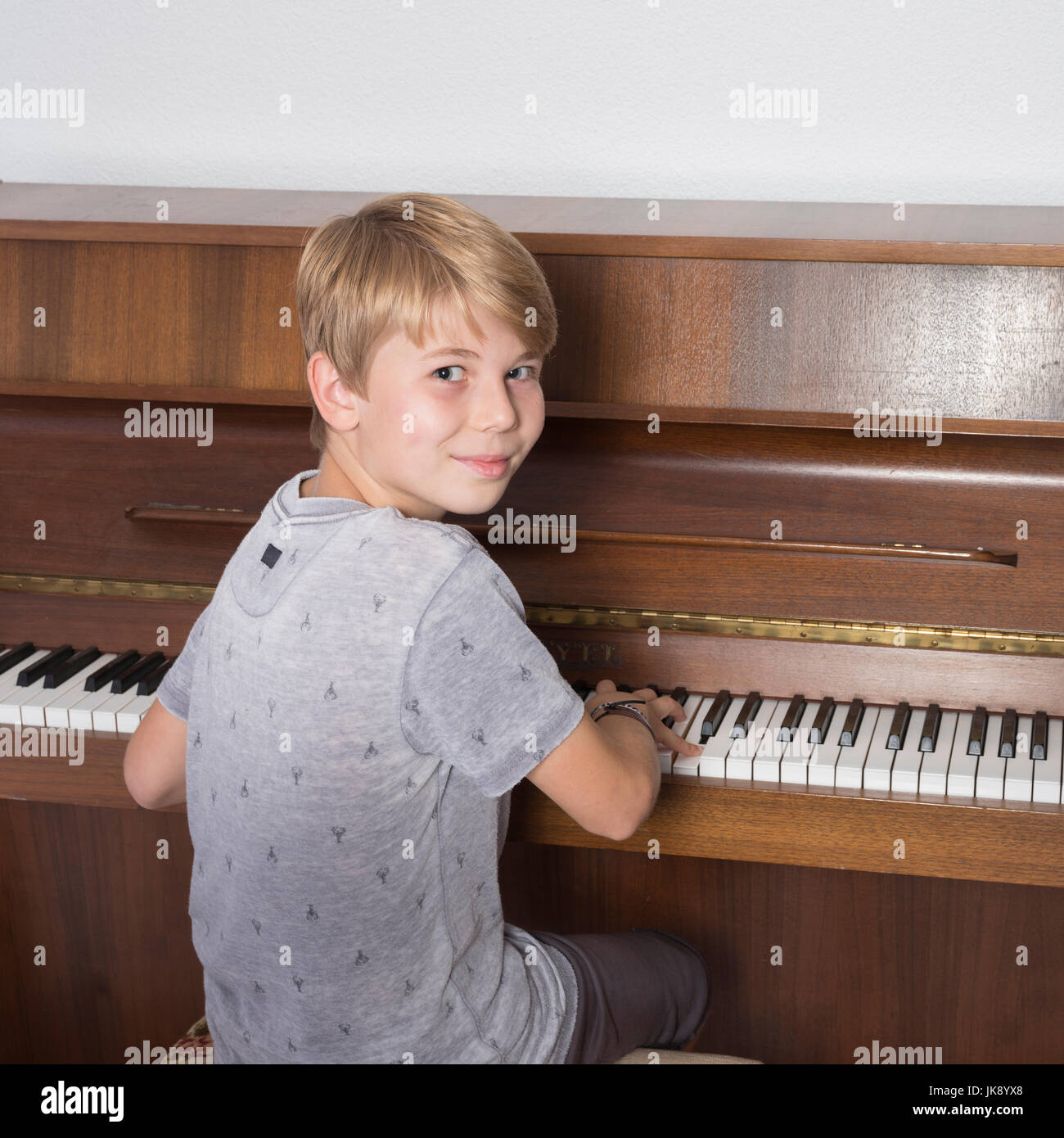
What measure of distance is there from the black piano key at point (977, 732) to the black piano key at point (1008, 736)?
2 cm

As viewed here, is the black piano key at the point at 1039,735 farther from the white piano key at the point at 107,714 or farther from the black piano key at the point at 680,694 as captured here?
the white piano key at the point at 107,714

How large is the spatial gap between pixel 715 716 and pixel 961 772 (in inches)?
12.9

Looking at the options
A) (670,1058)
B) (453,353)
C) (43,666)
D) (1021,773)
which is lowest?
(670,1058)

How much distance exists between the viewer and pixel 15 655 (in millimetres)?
2004

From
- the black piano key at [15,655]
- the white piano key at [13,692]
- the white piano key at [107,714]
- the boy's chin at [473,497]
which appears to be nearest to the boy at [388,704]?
the boy's chin at [473,497]

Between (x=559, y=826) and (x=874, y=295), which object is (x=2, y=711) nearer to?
(x=559, y=826)

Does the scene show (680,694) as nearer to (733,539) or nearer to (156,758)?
(733,539)

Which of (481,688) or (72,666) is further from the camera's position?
(72,666)

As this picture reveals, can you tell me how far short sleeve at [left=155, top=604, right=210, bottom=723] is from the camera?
1430 millimetres

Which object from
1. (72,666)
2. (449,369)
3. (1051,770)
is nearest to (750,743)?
(1051,770)

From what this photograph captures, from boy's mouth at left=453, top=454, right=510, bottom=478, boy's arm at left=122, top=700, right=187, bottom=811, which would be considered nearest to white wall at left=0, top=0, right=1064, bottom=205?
boy's mouth at left=453, top=454, right=510, bottom=478

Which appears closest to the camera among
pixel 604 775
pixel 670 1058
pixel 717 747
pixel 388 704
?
pixel 388 704

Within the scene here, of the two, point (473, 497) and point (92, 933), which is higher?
point (473, 497)

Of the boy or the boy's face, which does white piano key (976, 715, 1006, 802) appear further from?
the boy's face
